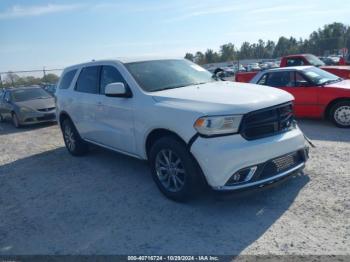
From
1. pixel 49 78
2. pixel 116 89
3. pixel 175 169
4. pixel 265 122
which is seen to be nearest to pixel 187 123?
pixel 175 169

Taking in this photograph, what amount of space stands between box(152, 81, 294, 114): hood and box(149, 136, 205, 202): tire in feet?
1.68

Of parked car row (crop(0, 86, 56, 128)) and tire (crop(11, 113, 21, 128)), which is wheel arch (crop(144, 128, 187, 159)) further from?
tire (crop(11, 113, 21, 128))

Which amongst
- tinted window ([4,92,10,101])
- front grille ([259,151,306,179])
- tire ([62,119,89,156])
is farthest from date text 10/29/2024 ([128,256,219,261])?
tinted window ([4,92,10,101])

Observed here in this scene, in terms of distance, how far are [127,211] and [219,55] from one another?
74637 mm

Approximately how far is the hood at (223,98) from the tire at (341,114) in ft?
13.4

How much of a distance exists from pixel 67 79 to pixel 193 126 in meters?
4.31

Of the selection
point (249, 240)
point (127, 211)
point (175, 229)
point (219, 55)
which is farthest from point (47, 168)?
point (219, 55)

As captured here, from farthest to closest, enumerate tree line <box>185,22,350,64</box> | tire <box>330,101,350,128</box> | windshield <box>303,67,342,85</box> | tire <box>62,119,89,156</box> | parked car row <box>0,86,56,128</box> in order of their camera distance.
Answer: tree line <box>185,22,350,64</box>
parked car row <box>0,86,56,128</box>
windshield <box>303,67,342,85</box>
tire <box>330,101,350,128</box>
tire <box>62,119,89,156</box>

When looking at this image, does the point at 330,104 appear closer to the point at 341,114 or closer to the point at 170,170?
the point at 341,114

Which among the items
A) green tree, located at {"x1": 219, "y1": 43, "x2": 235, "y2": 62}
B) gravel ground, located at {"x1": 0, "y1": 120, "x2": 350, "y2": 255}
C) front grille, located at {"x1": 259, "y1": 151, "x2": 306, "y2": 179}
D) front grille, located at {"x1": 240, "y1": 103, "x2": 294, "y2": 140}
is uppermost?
green tree, located at {"x1": 219, "y1": 43, "x2": 235, "y2": 62}

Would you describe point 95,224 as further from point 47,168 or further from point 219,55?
point 219,55

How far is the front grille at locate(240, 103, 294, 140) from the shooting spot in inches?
156

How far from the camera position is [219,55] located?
7612 cm

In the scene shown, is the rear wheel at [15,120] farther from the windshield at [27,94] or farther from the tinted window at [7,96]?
the tinted window at [7,96]
